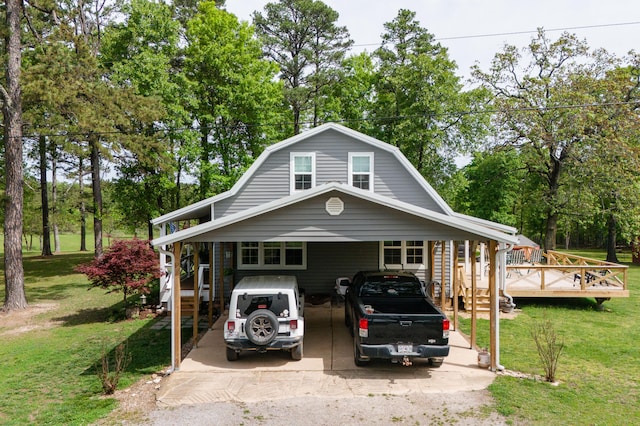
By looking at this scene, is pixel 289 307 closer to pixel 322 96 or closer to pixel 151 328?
pixel 151 328

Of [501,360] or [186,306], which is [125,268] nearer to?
[186,306]

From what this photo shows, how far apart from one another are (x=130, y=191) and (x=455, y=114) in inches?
730

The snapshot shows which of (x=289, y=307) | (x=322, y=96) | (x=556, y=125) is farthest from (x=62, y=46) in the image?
(x=556, y=125)

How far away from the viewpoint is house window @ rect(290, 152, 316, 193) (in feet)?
48.8

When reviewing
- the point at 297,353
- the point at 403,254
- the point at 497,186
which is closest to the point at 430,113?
the point at 497,186

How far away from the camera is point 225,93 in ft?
74.6

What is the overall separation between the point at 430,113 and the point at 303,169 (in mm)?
10940

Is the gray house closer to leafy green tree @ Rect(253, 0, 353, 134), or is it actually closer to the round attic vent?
the round attic vent

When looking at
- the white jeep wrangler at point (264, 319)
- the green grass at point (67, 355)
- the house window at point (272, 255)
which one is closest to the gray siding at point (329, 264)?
the house window at point (272, 255)

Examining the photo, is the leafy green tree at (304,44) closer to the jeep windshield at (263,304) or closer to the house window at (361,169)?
the house window at (361,169)

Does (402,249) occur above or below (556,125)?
below

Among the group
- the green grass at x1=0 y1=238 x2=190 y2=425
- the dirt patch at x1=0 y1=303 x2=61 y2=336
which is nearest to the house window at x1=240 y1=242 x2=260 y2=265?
the green grass at x1=0 y1=238 x2=190 y2=425

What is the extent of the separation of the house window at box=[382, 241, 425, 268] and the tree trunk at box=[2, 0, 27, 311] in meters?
12.7

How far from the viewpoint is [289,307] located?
322 inches
